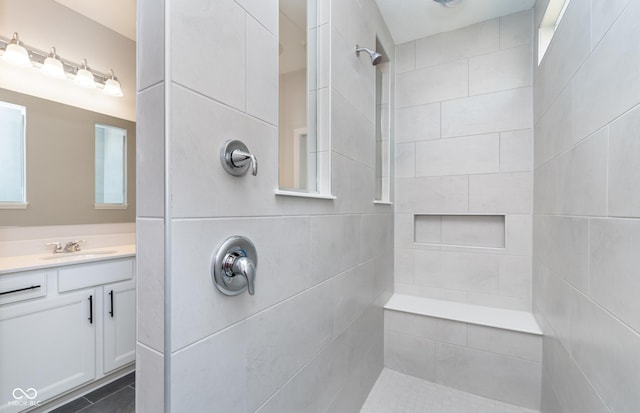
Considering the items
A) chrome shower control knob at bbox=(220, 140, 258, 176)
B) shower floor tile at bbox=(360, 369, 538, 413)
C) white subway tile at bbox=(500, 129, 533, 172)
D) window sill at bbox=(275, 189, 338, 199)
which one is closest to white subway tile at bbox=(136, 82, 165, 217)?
chrome shower control knob at bbox=(220, 140, 258, 176)

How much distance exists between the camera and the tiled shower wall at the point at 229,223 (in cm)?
61

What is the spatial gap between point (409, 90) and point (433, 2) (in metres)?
0.64

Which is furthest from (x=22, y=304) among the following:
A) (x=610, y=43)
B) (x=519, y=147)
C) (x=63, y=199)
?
(x=519, y=147)

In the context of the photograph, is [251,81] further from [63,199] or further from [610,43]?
[63,199]

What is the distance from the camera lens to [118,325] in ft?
6.19

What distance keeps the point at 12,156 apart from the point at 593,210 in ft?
10.2

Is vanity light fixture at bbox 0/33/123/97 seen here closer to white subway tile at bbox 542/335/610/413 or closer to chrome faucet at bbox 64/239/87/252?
chrome faucet at bbox 64/239/87/252

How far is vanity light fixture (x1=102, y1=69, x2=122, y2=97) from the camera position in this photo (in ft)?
7.47

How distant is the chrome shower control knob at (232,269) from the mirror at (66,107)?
2019 mm

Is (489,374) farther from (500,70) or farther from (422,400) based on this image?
(500,70)

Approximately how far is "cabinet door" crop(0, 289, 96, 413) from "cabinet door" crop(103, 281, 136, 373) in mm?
80

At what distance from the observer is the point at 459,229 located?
2.32 metres

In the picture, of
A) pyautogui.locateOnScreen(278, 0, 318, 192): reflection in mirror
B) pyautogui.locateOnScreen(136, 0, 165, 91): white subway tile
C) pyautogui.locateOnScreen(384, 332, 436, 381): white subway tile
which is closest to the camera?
pyautogui.locateOnScreen(136, 0, 165, 91): white subway tile

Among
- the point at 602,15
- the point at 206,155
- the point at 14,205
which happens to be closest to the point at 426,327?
the point at 602,15
